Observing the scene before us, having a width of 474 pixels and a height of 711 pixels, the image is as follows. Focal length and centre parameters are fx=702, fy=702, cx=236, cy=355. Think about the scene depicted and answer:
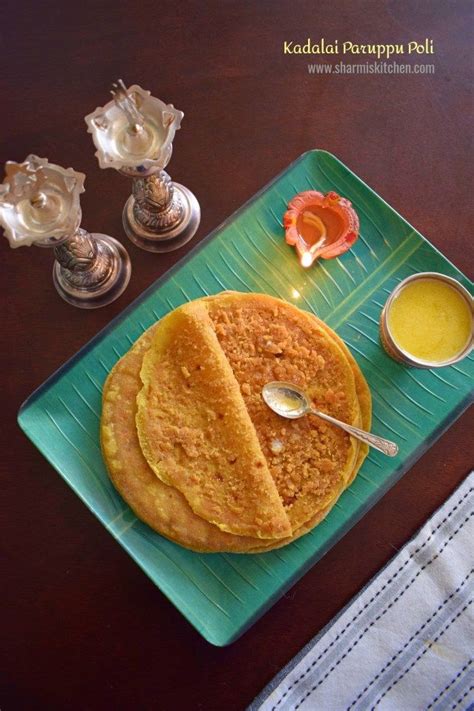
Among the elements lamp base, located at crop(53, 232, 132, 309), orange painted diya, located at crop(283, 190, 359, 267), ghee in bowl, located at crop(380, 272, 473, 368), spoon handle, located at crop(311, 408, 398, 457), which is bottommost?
spoon handle, located at crop(311, 408, 398, 457)

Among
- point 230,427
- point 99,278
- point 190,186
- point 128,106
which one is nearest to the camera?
point 128,106

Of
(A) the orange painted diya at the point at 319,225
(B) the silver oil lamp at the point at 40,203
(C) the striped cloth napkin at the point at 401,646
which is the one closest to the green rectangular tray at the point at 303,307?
(A) the orange painted diya at the point at 319,225

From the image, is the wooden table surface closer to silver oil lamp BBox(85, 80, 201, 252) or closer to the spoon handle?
the spoon handle

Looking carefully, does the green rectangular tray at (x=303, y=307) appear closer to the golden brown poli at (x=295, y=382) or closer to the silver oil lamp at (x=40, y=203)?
the golden brown poli at (x=295, y=382)

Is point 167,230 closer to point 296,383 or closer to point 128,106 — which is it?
point 128,106

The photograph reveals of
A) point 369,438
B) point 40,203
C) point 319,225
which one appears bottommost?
point 369,438

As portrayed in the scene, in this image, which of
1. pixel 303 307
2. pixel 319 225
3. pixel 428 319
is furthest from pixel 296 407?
pixel 319 225

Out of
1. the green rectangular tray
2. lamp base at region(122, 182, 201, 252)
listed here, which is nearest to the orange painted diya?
the green rectangular tray

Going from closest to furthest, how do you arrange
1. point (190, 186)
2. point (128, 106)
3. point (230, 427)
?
point (128, 106) → point (230, 427) → point (190, 186)
